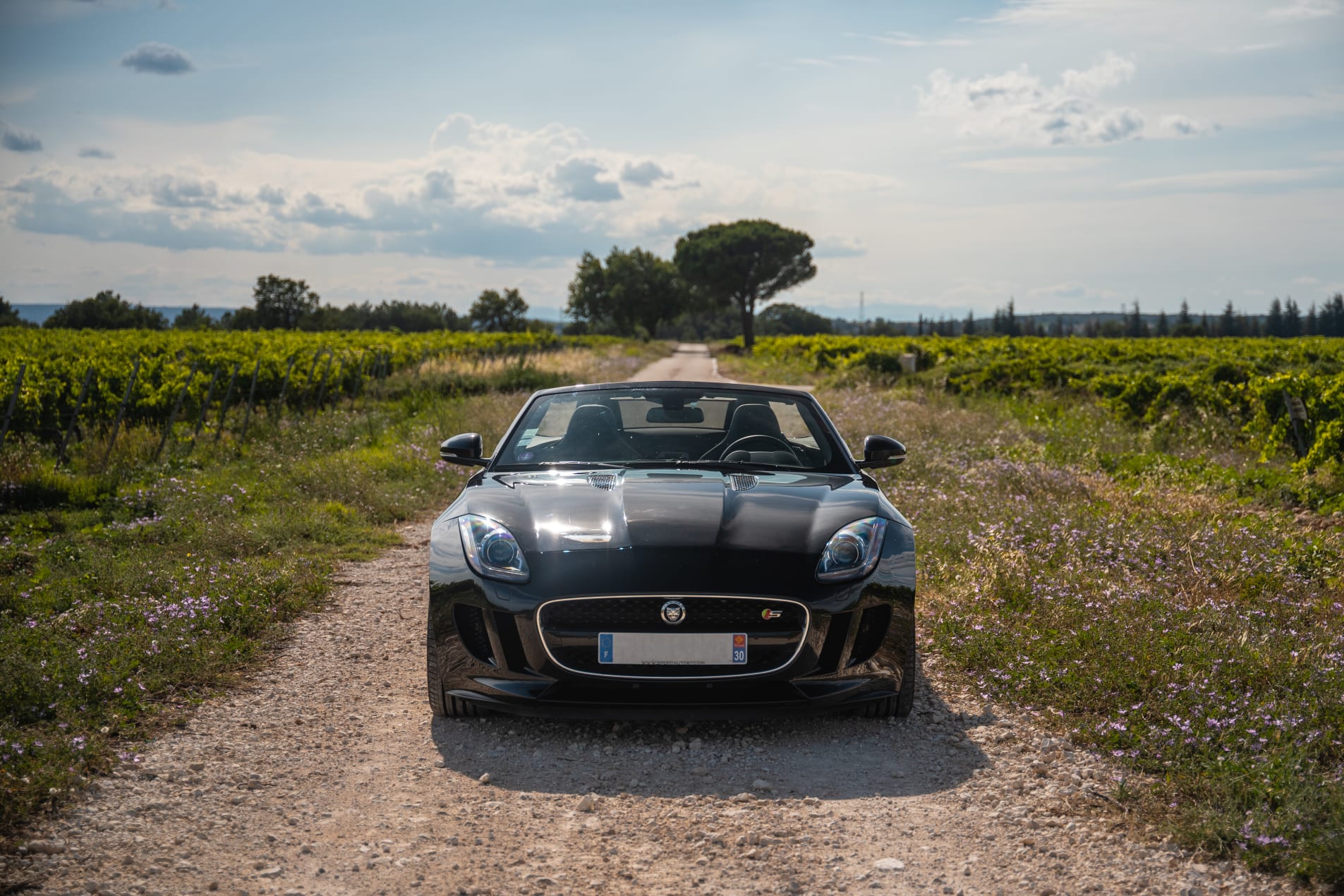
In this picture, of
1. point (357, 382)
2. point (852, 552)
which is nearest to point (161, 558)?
point (852, 552)

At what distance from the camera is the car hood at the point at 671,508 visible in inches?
156

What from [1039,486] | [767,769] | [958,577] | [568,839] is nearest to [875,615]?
[767,769]

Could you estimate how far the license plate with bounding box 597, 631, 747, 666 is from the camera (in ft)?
12.4

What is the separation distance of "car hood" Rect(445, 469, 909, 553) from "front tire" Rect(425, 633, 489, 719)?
62 cm

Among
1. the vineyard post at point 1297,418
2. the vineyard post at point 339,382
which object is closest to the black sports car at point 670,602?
the vineyard post at point 1297,418

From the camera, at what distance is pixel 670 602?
3801 mm

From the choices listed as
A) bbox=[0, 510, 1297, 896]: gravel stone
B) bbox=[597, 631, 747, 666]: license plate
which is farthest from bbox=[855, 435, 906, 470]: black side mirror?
bbox=[597, 631, 747, 666]: license plate

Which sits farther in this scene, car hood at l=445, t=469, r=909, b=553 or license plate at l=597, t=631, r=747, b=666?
car hood at l=445, t=469, r=909, b=553

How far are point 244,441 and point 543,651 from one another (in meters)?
12.0

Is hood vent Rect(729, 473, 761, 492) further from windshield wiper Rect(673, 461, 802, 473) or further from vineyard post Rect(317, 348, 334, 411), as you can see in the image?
vineyard post Rect(317, 348, 334, 411)

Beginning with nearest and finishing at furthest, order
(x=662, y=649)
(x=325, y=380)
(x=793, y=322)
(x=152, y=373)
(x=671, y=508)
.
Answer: (x=662, y=649), (x=671, y=508), (x=152, y=373), (x=325, y=380), (x=793, y=322)

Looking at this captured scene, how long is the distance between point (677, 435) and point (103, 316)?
82.1 meters

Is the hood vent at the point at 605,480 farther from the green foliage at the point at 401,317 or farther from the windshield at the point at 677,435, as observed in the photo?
the green foliage at the point at 401,317

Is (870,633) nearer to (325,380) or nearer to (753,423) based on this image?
(753,423)
